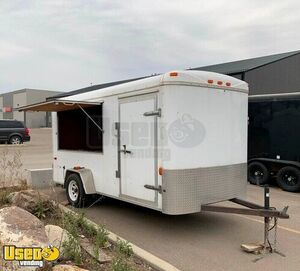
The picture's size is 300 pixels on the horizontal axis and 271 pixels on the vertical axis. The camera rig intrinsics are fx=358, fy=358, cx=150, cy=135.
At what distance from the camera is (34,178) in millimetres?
10273

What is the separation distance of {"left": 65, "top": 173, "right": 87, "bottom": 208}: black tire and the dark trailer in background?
6.03m

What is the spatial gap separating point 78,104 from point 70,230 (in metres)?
3.08

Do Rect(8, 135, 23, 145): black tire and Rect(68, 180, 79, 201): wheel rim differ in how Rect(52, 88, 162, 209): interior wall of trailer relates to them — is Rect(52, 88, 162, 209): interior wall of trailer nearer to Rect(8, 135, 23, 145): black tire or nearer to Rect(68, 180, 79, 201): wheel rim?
Rect(68, 180, 79, 201): wheel rim

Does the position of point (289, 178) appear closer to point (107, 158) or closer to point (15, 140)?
point (107, 158)

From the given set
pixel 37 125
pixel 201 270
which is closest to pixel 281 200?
pixel 201 270

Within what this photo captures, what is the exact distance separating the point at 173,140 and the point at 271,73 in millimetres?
15076

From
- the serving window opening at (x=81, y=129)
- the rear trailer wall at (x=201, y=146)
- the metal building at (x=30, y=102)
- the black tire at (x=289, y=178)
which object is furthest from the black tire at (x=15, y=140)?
the metal building at (x=30, y=102)

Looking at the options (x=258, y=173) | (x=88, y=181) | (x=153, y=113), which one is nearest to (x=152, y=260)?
(x=153, y=113)

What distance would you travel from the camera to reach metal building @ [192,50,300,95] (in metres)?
17.6

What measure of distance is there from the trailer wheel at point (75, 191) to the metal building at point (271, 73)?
36.8 feet

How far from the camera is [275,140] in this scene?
35.8 feet

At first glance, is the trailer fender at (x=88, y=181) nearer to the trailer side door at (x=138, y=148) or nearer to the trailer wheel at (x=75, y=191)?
the trailer wheel at (x=75, y=191)

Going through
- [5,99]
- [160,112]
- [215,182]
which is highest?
[5,99]

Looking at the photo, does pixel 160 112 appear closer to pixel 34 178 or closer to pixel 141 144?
pixel 141 144
